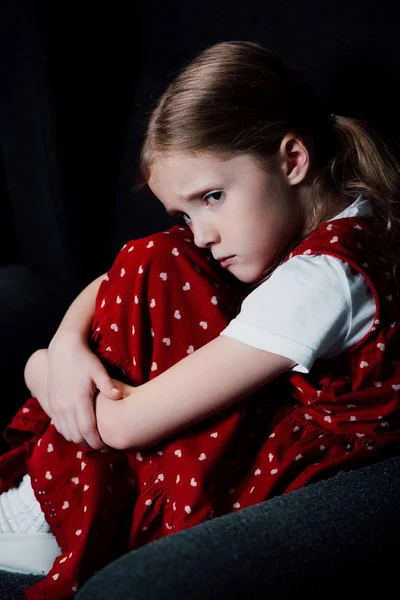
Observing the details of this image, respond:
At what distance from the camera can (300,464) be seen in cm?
88

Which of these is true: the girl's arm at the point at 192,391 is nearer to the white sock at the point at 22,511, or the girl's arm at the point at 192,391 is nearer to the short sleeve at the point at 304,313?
the short sleeve at the point at 304,313

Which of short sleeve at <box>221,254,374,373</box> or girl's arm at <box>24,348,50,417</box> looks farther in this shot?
girl's arm at <box>24,348,50,417</box>

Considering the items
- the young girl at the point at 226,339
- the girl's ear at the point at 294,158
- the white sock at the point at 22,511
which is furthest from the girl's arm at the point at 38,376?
the girl's ear at the point at 294,158

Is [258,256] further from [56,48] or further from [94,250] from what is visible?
[56,48]

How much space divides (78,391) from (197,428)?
164mm

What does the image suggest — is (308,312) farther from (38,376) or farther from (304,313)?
(38,376)

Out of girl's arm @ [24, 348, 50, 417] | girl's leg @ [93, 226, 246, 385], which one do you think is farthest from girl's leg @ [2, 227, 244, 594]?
girl's arm @ [24, 348, 50, 417]

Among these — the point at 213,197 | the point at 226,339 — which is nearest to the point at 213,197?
the point at 213,197

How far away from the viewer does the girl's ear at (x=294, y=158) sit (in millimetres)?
961

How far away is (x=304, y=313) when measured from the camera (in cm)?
80

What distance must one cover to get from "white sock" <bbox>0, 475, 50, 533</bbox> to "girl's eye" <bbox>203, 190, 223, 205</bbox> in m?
0.48

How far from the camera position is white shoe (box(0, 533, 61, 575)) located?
38.5 inches

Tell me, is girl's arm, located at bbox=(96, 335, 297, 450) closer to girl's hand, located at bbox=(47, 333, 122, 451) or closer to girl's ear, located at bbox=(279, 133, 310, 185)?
girl's hand, located at bbox=(47, 333, 122, 451)

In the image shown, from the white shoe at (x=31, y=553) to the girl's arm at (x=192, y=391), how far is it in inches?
8.0
